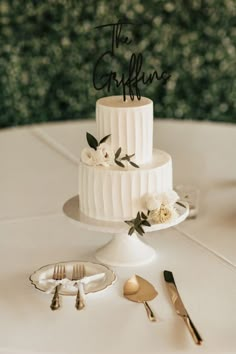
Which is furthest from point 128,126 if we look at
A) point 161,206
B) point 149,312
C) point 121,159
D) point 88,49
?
point 88,49

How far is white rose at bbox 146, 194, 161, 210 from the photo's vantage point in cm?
157

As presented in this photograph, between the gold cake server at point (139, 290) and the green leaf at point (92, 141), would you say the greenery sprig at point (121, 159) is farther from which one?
the gold cake server at point (139, 290)

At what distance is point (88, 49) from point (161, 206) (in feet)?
8.71

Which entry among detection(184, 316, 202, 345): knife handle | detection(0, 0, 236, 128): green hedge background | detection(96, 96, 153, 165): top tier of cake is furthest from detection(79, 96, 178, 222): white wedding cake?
detection(0, 0, 236, 128): green hedge background

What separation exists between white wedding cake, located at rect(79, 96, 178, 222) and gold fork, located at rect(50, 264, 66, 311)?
132mm

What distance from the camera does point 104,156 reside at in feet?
5.20

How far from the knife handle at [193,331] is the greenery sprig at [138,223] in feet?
0.68

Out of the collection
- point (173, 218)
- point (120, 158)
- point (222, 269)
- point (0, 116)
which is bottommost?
point (0, 116)

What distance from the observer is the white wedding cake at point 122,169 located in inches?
62.4

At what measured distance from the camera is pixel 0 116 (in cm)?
424

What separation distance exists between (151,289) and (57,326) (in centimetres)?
25

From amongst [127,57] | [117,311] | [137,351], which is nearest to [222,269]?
[117,311]

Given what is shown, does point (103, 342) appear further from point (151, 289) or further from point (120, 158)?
point (120, 158)

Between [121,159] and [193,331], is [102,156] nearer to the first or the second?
[121,159]
